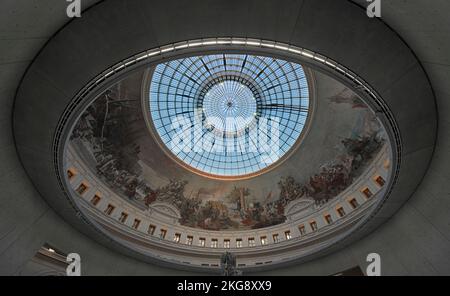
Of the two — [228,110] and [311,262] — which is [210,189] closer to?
[228,110]

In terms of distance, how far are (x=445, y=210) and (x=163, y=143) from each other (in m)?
27.6

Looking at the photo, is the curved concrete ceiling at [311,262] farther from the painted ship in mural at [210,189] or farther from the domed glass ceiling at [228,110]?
the domed glass ceiling at [228,110]

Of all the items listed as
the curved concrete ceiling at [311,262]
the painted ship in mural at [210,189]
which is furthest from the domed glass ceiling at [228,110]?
the curved concrete ceiling at [311,262]

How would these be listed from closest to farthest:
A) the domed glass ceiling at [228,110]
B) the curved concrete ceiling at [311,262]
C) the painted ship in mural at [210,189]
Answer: the curved concrete ceiling at [311,262] < the painted ship in mural at [210,189] < the domed glass ceiling at [228,110]

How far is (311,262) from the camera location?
26.5 m

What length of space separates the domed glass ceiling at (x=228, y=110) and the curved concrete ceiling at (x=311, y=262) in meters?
15.0

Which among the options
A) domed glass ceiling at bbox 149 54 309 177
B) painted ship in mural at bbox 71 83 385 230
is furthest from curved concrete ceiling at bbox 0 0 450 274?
domed glass ceiling at bbox 149 54 309 177

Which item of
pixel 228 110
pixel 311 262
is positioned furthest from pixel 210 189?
pixel 311 262

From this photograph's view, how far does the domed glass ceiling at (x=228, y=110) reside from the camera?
109 ft

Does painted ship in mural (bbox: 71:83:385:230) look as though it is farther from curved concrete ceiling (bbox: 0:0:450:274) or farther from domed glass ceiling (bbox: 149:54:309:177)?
curved concrete ceiling (bbox: 0:0:450:274)

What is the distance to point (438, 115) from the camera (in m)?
13.7

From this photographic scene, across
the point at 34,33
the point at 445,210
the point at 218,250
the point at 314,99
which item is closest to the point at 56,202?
the point at 34,33

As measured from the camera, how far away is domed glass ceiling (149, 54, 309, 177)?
1304 inches

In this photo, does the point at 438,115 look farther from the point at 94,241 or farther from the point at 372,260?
the point at 94,241
